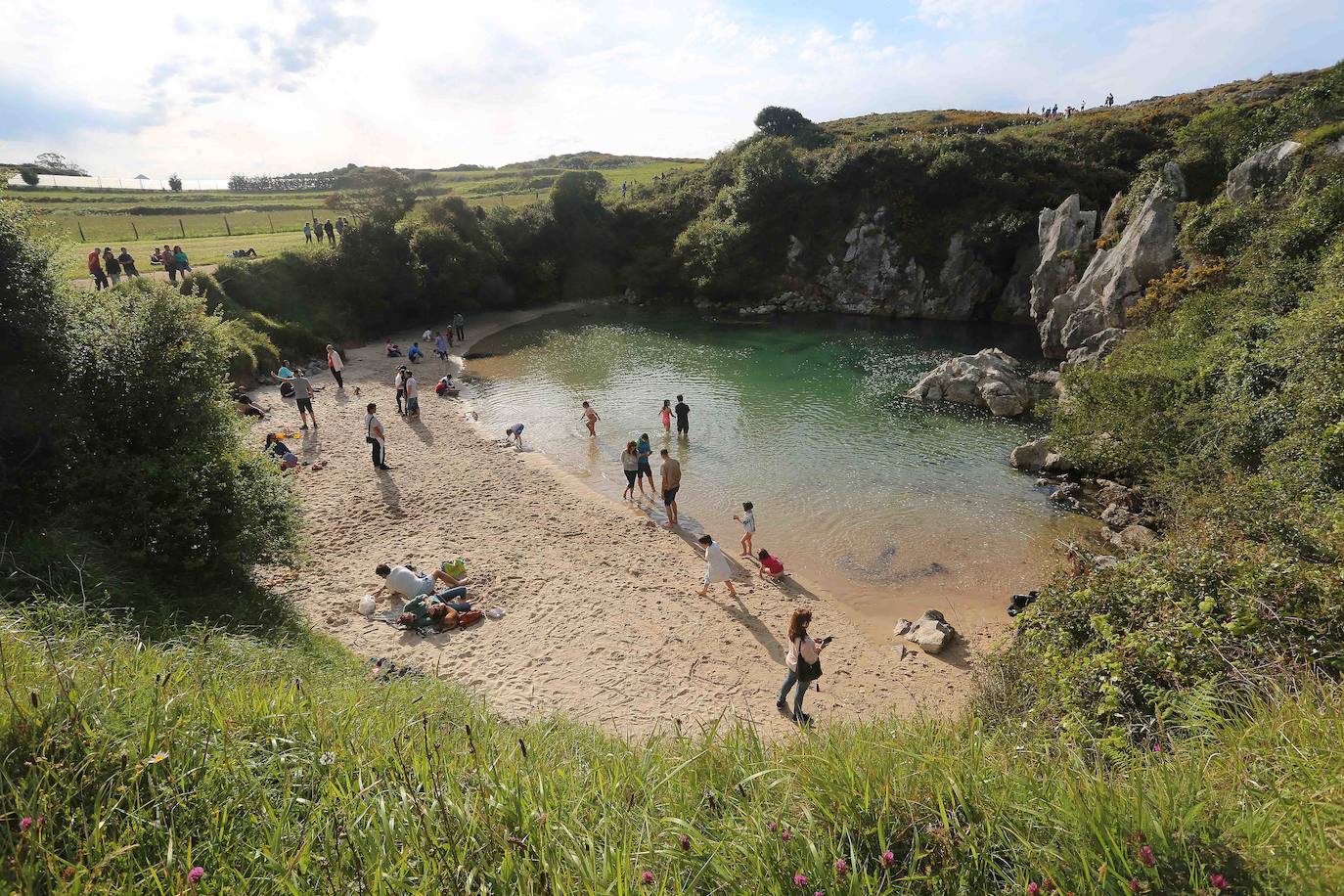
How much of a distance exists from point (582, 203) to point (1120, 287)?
4193 centimetres

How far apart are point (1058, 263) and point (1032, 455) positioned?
63.7 feet

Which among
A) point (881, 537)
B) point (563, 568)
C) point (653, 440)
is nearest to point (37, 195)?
point (653, 440)

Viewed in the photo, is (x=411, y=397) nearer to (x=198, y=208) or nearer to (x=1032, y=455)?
(x=1032, y=455)

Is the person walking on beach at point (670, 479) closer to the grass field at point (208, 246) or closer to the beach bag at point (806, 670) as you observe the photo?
the beach bag at point (806, 670)

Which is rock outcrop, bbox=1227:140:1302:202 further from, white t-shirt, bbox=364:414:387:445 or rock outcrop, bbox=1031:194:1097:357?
white t-shirt, bbox=364:414:387:445

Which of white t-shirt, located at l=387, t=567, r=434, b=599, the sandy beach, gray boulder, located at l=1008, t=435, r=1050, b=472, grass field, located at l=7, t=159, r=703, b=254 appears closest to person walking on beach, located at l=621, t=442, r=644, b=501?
the sandy beach

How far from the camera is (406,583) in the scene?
11.8 metres

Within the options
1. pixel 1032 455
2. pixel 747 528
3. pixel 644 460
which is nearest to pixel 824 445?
pixel 1032 455

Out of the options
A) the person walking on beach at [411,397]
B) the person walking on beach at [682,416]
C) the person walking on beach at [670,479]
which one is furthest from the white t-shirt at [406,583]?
the person walking on beach at [411,397]

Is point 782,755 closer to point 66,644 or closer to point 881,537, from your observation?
point 66,644

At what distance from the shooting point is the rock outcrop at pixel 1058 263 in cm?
3216

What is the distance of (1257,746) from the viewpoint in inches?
173

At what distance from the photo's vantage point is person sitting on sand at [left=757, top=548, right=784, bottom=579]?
44.1 feet

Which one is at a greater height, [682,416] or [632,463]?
[682,416]
